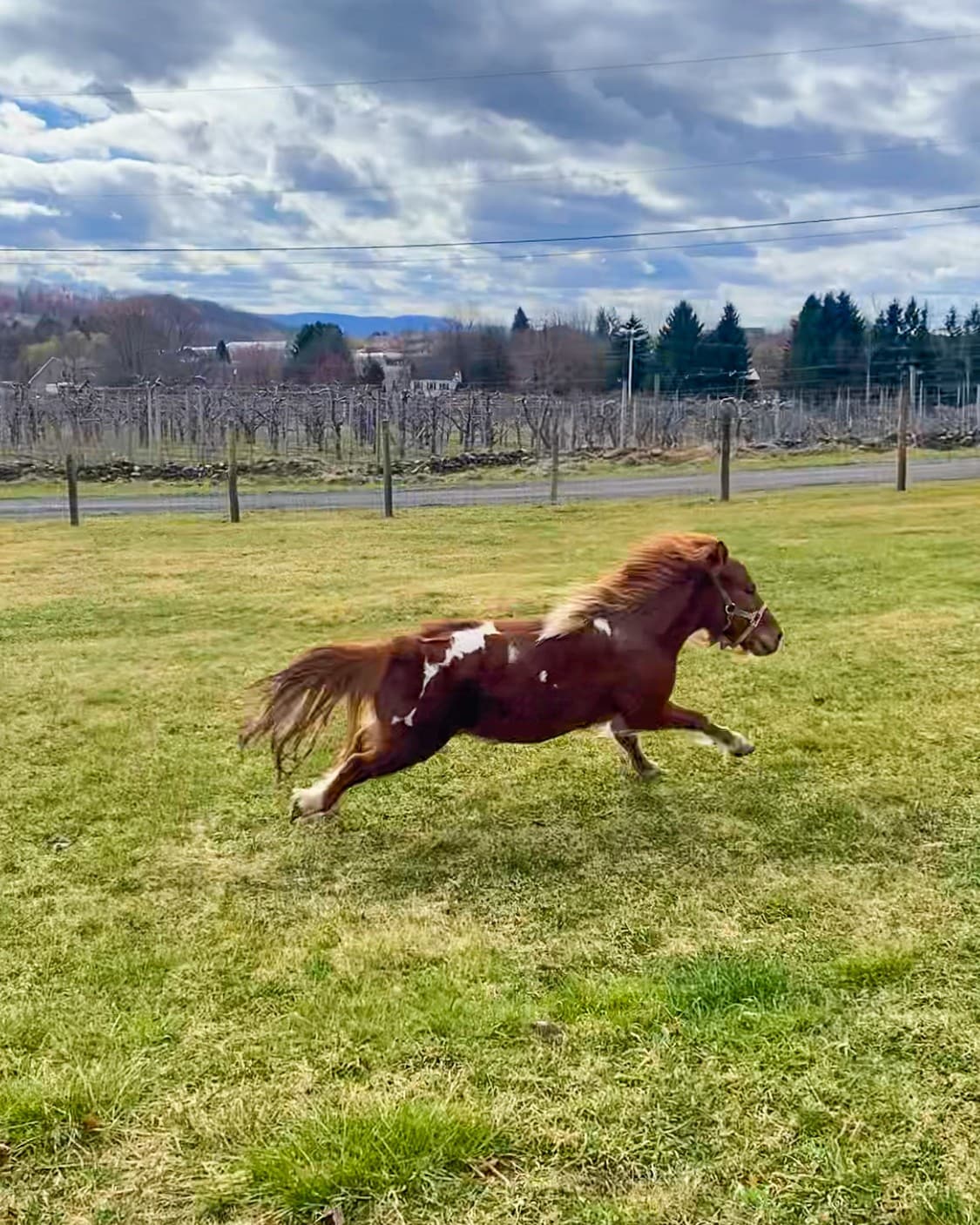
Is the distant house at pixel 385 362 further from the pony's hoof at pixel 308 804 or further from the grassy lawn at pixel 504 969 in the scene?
the pony's hoof at pixel 308 804

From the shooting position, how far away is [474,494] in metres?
21.9

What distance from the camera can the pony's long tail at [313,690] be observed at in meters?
4.08

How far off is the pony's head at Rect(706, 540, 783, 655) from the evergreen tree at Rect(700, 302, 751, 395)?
175 ft

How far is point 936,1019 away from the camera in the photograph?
2742 mm

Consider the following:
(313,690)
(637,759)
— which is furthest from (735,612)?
(313,690)

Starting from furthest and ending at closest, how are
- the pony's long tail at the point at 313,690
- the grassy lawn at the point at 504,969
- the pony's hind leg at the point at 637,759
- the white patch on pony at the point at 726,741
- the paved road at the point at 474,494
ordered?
the paved road at the point at 474,494 → the pony's hind leg at the point at 637,759 → the white patch on pony at the point at 726,741 → the pony's long tail at the point at 313,690 → the grassy lawn at the point at 504,969

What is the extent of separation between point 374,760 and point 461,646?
1.93ft

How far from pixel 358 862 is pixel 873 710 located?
3.28 metres

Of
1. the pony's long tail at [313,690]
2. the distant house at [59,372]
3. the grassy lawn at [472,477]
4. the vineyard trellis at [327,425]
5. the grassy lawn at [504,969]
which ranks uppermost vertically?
the distant house at [59,372]

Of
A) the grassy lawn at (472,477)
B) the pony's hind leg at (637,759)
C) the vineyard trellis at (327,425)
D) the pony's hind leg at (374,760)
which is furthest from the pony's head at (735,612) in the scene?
the vineyard trellis at (327,425)

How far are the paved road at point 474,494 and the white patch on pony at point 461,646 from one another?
1452 centimetres

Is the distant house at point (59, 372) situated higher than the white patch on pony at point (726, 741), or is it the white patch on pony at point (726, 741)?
the distant house at point (59, 372)

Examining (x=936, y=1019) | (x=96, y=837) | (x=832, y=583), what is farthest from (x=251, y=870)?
(x=832, y=583)

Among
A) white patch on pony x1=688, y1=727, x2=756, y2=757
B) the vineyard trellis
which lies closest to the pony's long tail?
white patch on pony x1=688, y1=727, x2=756, y2=757
